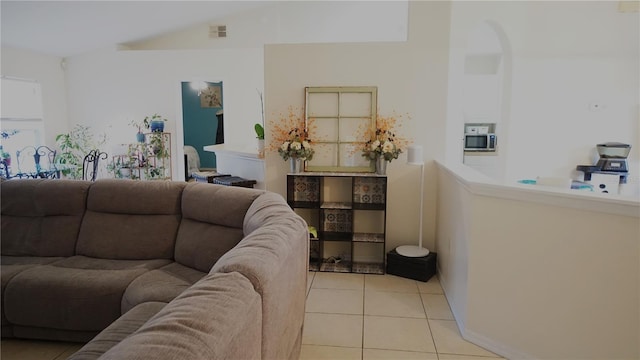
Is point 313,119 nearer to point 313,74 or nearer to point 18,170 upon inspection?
point 313,74

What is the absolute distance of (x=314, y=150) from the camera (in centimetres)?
425

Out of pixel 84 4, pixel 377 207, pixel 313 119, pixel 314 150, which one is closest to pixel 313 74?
pixel 313 119

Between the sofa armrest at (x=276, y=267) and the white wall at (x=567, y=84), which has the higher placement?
the white wall at (x=567, y=84)

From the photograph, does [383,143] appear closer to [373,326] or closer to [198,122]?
[373,326]

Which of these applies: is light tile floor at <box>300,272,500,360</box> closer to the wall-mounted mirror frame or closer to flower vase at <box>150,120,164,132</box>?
the wall-mounted mirror frame

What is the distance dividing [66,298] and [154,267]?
1.74 ft

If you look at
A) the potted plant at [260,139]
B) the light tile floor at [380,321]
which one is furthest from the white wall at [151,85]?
the light tile floor at [380,321]

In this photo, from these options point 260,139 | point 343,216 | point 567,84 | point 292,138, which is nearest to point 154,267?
point 292,138

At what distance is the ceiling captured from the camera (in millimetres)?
5918

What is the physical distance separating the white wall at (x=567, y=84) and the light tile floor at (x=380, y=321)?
8.31 feet

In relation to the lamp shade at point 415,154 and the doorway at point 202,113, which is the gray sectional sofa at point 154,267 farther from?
the doorway at point 202,113

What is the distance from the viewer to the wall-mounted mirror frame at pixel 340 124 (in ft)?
13.6

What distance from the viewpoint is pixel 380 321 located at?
10.1ft

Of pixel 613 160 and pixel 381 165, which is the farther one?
pixel 613 160
